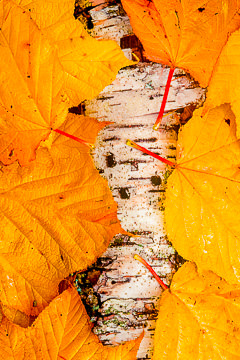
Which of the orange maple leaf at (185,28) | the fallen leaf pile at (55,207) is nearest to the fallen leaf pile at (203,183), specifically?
the orange maple leaf at (185,28)

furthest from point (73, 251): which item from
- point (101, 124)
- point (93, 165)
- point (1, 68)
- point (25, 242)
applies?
point (1, 68)

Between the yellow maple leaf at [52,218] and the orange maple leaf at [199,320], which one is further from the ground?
the yellow maple leaf at [52,218]

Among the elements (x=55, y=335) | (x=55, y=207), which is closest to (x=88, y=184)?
(x=55, y=207)

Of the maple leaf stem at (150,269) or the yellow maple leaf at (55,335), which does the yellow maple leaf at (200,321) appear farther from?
the yellow maple leaf at (55,335)

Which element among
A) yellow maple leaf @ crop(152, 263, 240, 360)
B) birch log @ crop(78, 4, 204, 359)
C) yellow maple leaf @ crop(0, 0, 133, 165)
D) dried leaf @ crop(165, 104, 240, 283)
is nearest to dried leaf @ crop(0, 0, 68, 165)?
yellow maple leaf @ crop(0, 0, 133, 165)

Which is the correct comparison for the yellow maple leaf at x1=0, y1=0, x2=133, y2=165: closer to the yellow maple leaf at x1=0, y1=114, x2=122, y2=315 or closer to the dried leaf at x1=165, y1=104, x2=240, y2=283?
the yellow maple leaf at x1=0, y1=114, x2=122, y2=315

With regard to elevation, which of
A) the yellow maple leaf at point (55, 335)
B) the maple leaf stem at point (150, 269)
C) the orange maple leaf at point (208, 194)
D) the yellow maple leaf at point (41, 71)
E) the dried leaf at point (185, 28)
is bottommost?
the yellow maple leaf at point (55, 335)
